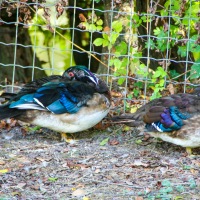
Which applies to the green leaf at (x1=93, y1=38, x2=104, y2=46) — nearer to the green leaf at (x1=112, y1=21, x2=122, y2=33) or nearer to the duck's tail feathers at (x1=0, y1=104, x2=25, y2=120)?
the green leaf at (x1=112, y1=21, x2=122, y2=33)

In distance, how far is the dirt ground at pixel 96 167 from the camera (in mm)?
6945

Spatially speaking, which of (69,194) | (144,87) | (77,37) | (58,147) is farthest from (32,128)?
(77,37)

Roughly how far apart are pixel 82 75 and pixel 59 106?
2.31 feet

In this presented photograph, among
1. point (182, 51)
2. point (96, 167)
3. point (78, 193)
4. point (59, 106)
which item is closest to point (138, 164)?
point (96, 167)

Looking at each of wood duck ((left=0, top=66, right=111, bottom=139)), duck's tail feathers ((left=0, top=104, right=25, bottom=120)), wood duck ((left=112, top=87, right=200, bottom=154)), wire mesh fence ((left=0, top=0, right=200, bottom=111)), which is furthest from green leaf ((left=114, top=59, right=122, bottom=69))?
duck's tail feathers ((left=0, top=104, right=25, bottom=120))

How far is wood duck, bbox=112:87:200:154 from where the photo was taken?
7.90 meters

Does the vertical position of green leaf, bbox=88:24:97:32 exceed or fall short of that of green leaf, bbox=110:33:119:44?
it exceeds it

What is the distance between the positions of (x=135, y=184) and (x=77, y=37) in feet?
19.0

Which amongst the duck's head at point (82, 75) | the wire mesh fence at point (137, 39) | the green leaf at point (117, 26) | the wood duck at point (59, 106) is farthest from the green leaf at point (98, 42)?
the wood duck at point (59, 106)

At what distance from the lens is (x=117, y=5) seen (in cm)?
916

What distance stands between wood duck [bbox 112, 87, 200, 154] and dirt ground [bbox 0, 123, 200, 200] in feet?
0.76

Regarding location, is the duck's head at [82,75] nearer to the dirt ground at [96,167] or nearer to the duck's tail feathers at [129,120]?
the duck's tail feathers at [129,120]

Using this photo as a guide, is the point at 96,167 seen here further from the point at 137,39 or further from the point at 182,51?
the point at 137,39

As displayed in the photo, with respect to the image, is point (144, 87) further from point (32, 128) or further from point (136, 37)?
point (32, 128)
